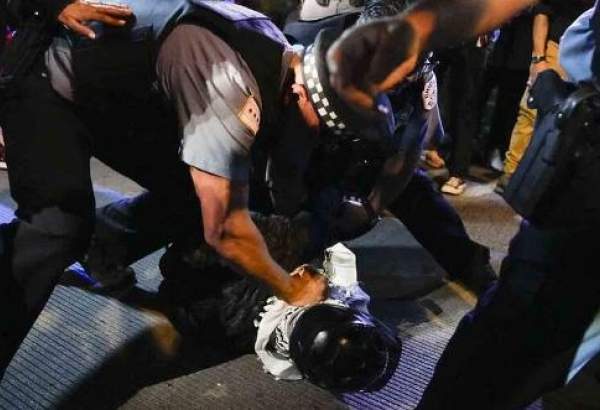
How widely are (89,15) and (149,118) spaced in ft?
1.00

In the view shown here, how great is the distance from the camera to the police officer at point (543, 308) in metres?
1.27

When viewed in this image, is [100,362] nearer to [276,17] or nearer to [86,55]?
[86,55]

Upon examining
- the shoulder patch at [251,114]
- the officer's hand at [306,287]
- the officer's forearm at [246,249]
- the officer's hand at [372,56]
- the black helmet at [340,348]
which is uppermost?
the officer's hand at [372,56]

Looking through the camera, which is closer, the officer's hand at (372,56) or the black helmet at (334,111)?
the officer's hand at (372,56)

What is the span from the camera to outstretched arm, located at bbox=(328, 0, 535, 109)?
3.02ft

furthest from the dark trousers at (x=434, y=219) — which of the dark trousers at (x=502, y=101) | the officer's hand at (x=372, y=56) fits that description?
the dark trousers at (x=502, y=101)

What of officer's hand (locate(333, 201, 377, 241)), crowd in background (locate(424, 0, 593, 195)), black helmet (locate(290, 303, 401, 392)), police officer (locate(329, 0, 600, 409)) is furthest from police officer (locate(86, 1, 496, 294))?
crowd in background (locate(424, 0, 593, 195))

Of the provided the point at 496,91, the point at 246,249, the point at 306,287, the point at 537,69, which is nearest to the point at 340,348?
the point at 306,287

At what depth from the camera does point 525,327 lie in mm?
1338

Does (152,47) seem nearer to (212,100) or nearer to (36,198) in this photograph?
(212,100)

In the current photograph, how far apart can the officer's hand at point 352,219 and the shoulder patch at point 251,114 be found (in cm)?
73

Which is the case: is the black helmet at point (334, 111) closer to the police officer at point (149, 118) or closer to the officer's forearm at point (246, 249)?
the police officer at point (149, 118)

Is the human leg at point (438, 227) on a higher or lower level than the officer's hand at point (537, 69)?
lower

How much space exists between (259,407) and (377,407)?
321mm
